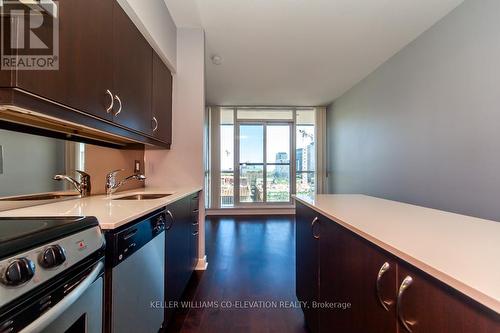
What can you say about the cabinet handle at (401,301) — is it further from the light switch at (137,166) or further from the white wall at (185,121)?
the light switch at (137,166)

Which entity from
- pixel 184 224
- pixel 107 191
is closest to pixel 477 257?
pixel 184 224

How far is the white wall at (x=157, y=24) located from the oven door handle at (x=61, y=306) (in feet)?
5.44

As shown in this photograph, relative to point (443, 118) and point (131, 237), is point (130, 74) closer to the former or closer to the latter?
point (131, 237)

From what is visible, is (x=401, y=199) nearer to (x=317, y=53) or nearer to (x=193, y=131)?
(x=317, y=53)

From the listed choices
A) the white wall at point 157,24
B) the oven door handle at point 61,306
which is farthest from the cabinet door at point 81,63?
the oven door handle at point 61,306

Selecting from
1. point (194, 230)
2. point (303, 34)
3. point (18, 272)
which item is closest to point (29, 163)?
point (18, 272)

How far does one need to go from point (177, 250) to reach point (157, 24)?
6.30 feet

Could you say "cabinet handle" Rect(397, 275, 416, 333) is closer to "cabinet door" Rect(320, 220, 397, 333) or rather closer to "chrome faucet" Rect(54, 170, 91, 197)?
"cabinet door" Rect(320, 220, 397, 333)

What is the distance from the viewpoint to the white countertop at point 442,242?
0.49 meters

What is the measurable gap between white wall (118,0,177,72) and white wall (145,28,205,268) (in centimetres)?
13

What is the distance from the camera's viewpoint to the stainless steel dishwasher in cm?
97

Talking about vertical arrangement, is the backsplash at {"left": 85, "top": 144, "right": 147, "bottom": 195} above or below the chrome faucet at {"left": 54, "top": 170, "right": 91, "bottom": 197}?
above

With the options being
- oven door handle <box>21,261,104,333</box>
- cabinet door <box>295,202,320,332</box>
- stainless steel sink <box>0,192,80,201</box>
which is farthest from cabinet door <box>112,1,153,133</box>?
cabinet door <box>295,202,320,332</box>

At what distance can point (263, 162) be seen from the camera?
19.7 ft
